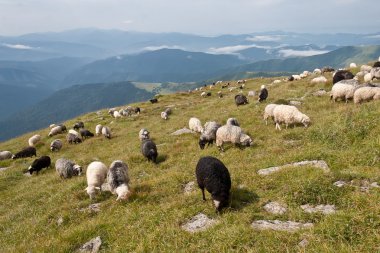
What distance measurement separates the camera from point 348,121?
17.0 metres

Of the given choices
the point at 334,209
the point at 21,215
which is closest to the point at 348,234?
the point at 334,209

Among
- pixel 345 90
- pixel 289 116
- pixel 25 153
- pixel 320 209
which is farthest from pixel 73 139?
pixel 320 209

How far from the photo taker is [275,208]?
11062mm

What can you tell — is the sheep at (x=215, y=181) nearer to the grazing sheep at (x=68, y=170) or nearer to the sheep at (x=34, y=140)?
the grazing sheep at (x=68, y=170)

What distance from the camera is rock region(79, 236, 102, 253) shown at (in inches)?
453

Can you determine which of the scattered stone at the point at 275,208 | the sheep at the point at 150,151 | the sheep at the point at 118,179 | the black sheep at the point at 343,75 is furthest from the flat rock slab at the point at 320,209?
the black sheep at the point at 343,75

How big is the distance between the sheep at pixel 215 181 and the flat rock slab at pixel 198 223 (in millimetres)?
624

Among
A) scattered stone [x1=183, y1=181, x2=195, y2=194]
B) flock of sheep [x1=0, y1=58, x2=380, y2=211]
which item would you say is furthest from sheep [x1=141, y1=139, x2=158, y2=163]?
scattered stone [x1=183, y1=181, x2=195, y2=194]

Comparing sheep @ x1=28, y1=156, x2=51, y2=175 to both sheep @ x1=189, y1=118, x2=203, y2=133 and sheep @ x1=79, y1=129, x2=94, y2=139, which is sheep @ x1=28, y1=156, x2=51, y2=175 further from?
sheep @ x1=189, y1=118, x2=203, y2=133

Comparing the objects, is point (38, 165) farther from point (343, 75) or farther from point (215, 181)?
point (343, 75)

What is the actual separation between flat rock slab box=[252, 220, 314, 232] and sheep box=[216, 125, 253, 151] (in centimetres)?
976

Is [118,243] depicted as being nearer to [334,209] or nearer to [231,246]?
[231,246]

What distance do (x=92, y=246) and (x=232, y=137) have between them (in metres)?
11.3

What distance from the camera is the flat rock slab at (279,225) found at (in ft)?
31.3
